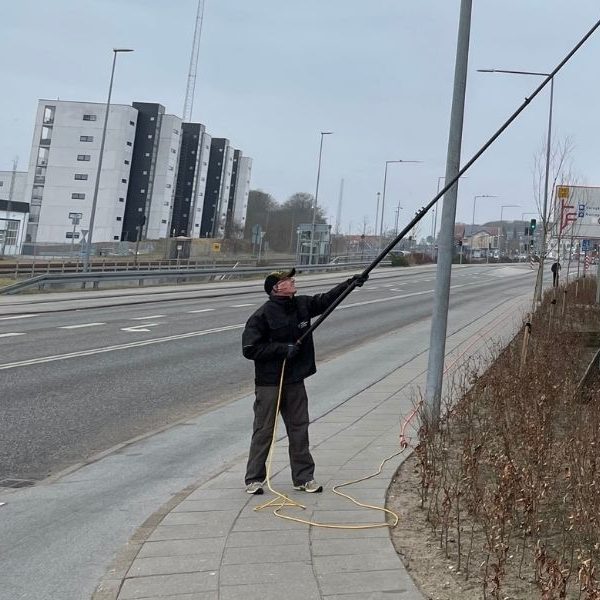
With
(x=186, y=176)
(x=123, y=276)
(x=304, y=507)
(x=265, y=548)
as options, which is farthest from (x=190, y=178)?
(x=265, y=548)

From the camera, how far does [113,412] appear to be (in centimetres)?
977

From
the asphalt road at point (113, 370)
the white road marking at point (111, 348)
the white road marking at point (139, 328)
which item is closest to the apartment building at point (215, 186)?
the asphalt road at point (113, 370)

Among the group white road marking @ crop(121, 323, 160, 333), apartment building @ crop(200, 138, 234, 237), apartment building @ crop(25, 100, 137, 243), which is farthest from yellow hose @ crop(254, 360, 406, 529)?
apartment building @ crop(200, 138, 234, 237)

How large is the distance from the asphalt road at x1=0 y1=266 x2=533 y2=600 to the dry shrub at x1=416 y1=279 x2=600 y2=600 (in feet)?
6.63

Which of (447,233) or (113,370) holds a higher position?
(447,233)

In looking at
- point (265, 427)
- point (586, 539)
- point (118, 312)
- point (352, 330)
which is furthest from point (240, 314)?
point (586, 539)

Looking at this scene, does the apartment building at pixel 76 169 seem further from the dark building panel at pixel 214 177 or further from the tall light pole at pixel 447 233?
the tall light pole at pixel 447 233

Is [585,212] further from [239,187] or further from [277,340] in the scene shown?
[239,187]

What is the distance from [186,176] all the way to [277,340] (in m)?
98.2

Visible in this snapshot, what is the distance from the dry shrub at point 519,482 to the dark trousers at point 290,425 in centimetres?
88

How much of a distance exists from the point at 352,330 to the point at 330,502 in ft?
50.2

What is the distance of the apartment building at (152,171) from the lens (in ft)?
296

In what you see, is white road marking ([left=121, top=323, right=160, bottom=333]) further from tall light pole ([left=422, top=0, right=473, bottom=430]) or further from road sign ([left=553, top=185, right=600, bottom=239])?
road sign ([left=553, top=185, right=600, bottom=239])

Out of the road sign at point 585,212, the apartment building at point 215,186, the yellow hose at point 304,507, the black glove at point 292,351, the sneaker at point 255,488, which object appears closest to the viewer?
the yellow hose at point 304,507
